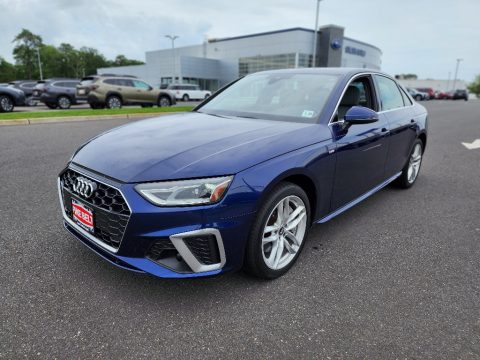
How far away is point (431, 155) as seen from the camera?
7.40 meters

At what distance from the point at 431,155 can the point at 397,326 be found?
20.4ft

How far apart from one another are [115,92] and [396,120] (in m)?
14.9

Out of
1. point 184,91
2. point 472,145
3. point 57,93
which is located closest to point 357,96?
point 472,145

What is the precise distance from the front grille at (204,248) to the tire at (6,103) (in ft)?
46.6

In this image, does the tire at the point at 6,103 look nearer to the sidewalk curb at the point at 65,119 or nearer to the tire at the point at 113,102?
the tire at the point at 113,102

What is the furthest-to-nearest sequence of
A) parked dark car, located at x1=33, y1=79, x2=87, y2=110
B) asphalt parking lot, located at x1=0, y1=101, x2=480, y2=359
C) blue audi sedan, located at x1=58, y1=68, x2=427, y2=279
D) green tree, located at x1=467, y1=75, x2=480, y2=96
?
green tree, located at x1=467, y1=75, x2=480, y2=96 < parked dark car, located at x1=33, y1=79, x2=87, y2=110 < blue audi sedan, located at x1=58, y1=68, x2=427, y2=279 < asphalt parking lot, located at x1=0, y1=101, x2=480, y2=359

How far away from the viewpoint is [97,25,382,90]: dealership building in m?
49.2

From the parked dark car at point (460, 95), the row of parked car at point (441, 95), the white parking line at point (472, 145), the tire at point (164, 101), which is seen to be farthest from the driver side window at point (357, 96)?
the parked dark car at point (460, 95)

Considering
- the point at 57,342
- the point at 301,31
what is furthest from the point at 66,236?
the point at 301,31

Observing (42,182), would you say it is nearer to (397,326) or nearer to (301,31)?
(397,326)

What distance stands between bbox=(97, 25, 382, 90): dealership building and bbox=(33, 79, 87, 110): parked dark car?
35.0m

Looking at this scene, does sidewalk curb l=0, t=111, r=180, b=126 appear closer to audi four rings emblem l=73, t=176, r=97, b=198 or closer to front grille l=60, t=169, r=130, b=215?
audi four rings emblem l=73, t=176, r=97, b=198

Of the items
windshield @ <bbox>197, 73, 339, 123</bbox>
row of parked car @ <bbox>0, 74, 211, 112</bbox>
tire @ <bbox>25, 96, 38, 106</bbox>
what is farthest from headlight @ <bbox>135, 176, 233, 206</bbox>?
tire @ <bbox>25, 96, 38, 106</bbox>

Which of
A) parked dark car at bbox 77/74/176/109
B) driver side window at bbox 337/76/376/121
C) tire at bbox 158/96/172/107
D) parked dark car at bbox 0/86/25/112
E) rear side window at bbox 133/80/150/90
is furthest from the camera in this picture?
tire at bbox 158/96/172/107
